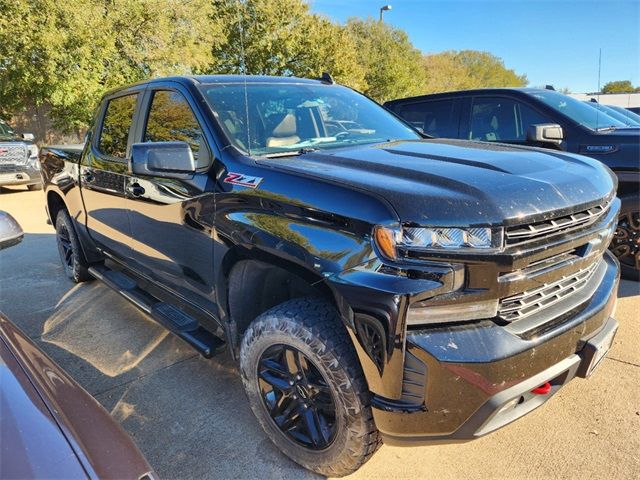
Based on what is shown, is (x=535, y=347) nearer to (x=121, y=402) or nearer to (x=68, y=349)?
(x=121, y=402)

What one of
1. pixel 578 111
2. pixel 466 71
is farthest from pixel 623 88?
pixel 466 71

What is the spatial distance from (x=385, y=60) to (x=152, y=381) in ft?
98.2

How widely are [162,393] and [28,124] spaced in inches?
737

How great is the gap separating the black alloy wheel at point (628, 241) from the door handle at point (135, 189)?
4211 millimetres

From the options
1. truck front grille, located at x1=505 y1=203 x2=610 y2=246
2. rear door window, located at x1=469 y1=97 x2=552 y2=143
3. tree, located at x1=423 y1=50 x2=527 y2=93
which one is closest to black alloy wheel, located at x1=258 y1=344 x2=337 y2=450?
truck front grille, located at x1=505 y1=203 x2=610 y2=246

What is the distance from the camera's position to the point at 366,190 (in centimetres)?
187

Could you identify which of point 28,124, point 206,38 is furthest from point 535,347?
point 28,124

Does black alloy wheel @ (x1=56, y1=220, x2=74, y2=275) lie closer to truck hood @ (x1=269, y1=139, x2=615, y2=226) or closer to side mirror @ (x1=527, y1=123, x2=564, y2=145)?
truck hood @ (x1=269, y1=139, x2=615, y2=226)

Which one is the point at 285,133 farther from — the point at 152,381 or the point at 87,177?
the point at 87,177

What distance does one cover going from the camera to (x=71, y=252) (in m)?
4.91

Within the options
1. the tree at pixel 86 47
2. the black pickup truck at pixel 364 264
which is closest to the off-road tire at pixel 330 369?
the black pickup truck at pixel 364 264

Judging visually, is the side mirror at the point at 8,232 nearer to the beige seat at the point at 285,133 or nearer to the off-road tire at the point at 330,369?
the off-road tire at the point at 330,369

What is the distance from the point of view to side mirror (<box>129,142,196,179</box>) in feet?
8.06

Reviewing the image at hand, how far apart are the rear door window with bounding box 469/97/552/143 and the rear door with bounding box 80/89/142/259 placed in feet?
12.3
